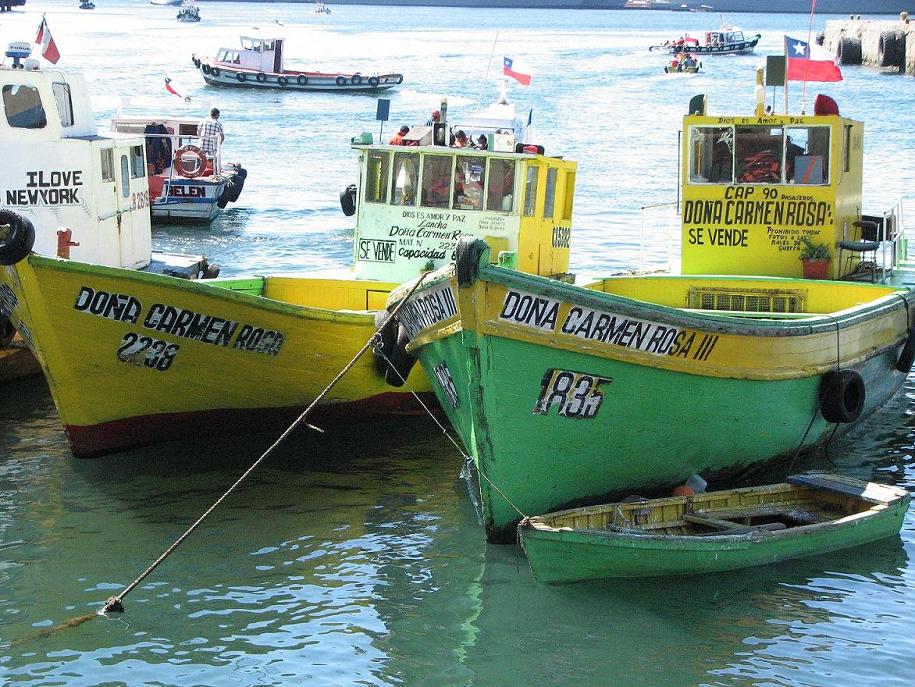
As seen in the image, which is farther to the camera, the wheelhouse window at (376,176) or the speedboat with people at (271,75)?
the speedboat with people at (271,75)

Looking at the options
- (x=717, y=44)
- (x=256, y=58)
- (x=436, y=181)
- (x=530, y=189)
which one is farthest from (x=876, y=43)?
(x=436, y=181)

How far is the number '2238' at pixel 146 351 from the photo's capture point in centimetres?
1142

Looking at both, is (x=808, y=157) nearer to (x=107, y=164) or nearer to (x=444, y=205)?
A: (x=444, y=205)

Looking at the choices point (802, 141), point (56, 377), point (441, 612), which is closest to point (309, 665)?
point (441, 612)

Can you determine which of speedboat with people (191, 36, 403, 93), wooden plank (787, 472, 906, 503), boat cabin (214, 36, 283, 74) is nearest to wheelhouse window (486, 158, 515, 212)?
wooden plank (787, 472, 906, 503)

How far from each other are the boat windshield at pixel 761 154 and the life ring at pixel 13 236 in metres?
6.88

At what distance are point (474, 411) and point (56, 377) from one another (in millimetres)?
4230

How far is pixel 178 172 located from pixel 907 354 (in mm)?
17782

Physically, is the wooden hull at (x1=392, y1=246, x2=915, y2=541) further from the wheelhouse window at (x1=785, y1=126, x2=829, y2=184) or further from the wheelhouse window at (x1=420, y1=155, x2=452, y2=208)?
the wheelhouse window at (x1=420, y1=155, x2=452, y2=208)

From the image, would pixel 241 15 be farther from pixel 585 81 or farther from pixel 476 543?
pixel 476 543

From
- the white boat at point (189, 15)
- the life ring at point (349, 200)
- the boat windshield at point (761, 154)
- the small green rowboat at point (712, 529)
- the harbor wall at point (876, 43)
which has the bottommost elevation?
the small green rowboat at point (712, 529)

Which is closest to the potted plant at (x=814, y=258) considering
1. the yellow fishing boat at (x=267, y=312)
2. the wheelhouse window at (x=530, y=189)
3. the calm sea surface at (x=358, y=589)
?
the calm sea surface at (x=358, y=589)

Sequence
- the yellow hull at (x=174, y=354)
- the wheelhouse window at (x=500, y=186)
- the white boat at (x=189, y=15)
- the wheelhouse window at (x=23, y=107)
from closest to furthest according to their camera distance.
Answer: the yellow hull at (x=174, y=354) → the wheelhouse window at (x=500, y=186) → the wheelhouse window at (x=23, y=107) → the white boat at (x=189, y=15)

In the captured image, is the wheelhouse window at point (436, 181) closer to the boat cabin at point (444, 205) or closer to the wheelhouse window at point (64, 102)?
the boat cabin at point (444, 205)
